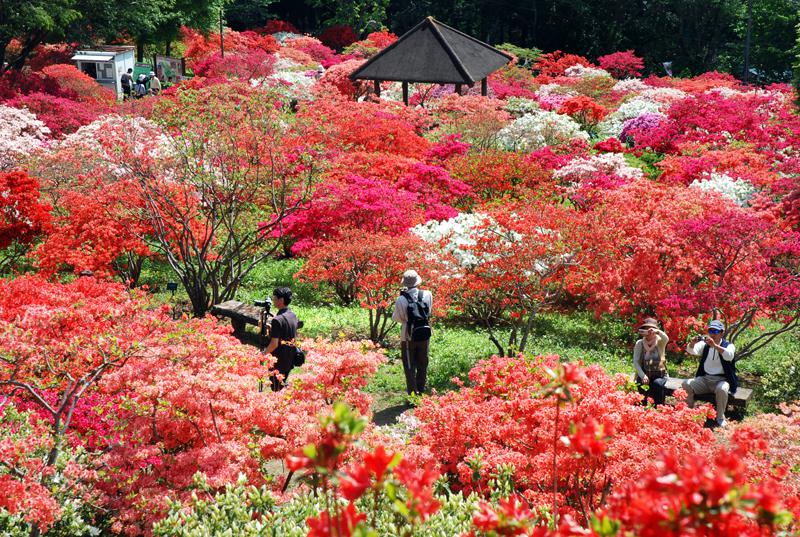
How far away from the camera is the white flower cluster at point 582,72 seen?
32.8 metres

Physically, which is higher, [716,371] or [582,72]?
[582,72]

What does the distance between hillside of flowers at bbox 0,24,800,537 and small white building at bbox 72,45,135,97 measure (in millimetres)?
7086

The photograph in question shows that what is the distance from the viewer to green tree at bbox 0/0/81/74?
22.0 metres

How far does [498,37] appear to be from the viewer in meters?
48.7

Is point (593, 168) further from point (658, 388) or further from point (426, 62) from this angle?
point (426, 62)

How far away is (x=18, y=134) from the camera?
61.7 ft

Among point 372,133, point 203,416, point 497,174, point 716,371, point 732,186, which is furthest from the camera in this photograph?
point 372,133

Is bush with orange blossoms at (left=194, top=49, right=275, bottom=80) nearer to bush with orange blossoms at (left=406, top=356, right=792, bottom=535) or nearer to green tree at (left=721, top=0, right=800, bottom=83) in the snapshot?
green tree at (left=721, top=0, right=800, bottom=83)

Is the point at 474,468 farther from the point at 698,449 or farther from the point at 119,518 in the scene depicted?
the point at 119,518

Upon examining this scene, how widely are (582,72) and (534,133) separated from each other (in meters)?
14.3

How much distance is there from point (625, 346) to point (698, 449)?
19.9 ft

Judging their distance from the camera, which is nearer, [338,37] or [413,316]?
[413,316]

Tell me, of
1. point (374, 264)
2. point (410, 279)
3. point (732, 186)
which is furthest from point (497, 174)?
point (410, 279)

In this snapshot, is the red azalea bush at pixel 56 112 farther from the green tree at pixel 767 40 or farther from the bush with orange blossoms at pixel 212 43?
the green tree at pixel 767 40
